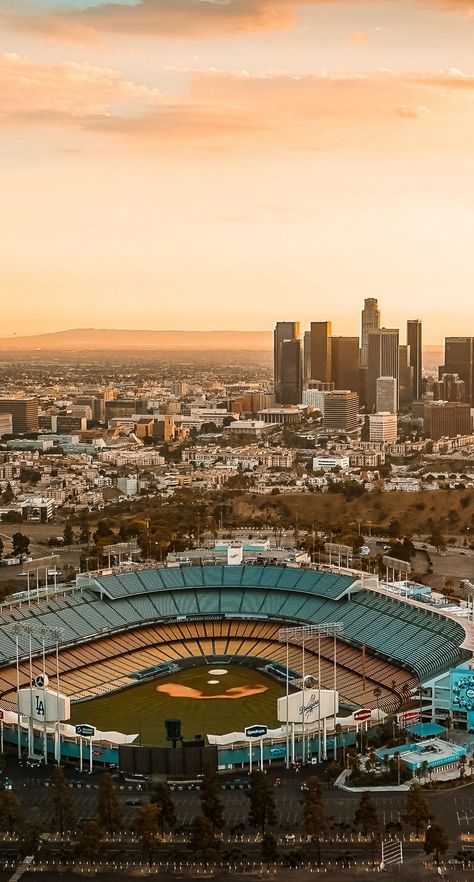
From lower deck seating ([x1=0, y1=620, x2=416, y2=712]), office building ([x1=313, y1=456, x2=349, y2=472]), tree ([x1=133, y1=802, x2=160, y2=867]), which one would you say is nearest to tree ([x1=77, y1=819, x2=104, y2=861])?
tree ([x1=133, y1=802, x2=160, y2=867])

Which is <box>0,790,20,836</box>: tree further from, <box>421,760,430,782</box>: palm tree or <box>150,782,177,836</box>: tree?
<box>421,760,430,782</box>: palm tree

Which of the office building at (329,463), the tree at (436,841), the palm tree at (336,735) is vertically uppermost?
the tree at (436,841)

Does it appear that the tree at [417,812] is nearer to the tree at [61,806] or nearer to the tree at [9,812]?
the tree at [61,806]

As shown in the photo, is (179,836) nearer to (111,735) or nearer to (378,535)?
(111,735)

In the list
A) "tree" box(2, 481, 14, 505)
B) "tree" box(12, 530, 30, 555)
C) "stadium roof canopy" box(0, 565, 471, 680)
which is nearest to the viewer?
"stadium roof canopy" box(0, 565, 471, 680)

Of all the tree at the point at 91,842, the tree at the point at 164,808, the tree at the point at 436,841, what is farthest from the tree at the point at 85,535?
the tree at the point at 436,841

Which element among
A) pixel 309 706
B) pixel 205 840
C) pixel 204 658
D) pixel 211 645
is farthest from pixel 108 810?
pixel 211 645
